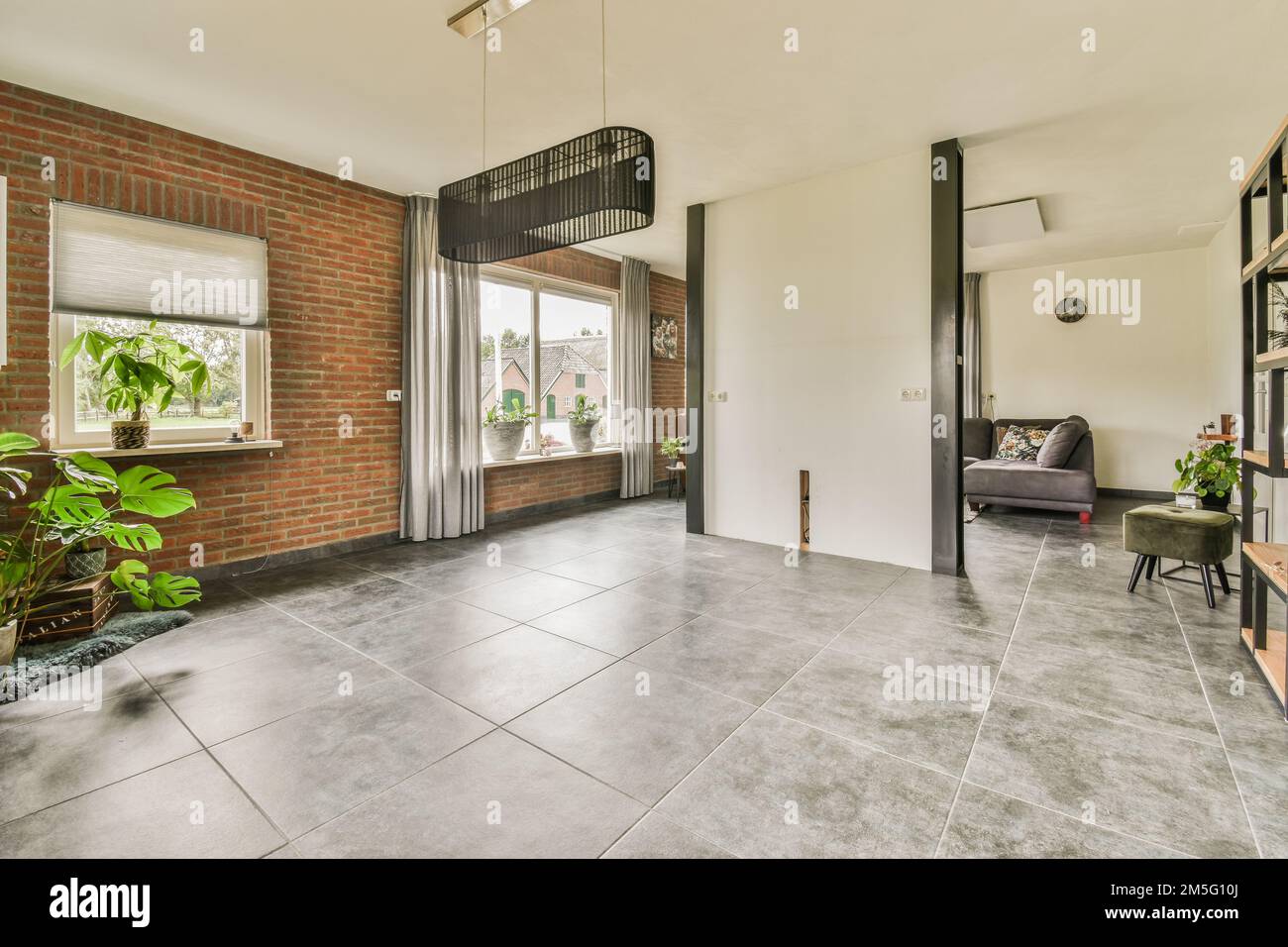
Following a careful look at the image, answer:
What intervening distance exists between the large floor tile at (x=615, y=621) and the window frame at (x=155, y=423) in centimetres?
265

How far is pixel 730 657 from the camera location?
280cm

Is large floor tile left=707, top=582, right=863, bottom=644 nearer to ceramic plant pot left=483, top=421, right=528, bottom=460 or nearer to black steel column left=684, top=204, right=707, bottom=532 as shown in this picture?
black steel column left=684, top=204, right=707, bottom=532

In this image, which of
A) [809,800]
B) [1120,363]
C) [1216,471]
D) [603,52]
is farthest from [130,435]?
[1120,363]

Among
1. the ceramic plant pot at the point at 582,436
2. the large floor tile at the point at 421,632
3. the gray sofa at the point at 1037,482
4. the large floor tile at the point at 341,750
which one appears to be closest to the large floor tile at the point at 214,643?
the large floor tile at the point at 421,632

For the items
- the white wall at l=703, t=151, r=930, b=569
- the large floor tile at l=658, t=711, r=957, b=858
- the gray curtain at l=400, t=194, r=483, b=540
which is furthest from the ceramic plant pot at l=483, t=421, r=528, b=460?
the large floor tile at l=658, t=711, r=957, b=858

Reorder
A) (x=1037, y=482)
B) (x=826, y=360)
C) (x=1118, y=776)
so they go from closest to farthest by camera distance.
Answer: (x=1118, y=776) → (x=826, y=360) → (x=1037, y=482)

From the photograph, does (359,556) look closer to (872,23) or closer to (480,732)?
(480,732)

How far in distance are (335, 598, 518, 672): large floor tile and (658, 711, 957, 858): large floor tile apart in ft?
4.96

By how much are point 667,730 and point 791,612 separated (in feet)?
4.82

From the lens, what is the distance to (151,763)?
1.97 metres

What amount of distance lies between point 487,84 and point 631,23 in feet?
3.19

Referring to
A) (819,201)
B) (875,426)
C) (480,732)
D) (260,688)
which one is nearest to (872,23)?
(819,201)

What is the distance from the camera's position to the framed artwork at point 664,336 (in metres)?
7.97

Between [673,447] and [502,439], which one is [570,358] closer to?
[502,439]
